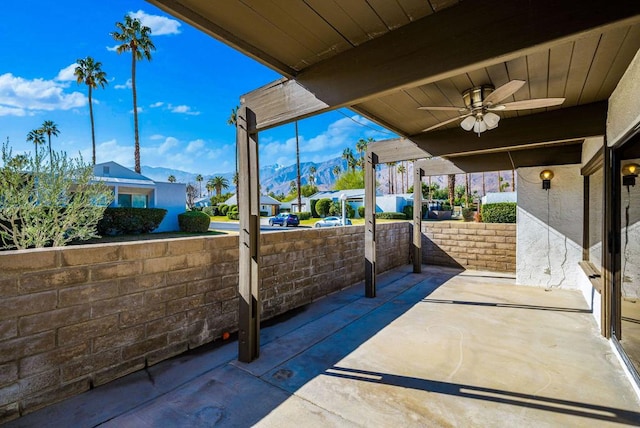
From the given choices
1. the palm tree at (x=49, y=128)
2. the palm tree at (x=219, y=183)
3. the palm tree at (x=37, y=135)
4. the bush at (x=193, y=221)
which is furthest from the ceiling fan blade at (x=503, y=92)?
the palm tree at (x=219, y=183)

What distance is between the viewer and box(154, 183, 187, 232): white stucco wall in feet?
53.4

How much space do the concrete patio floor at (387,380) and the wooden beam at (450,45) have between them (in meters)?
2.16

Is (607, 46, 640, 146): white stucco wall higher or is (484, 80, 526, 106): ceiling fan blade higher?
(484, 80, 526, 106): ceiling fan blade

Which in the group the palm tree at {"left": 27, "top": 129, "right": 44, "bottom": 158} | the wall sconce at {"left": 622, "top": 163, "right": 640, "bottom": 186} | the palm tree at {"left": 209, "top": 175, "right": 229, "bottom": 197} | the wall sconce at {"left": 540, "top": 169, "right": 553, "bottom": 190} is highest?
the palm tree at {"left": 27, "top": 129, "right": 44, "bottom": 158}

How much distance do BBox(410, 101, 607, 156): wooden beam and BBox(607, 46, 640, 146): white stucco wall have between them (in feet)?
0.67

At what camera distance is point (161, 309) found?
9.01ft

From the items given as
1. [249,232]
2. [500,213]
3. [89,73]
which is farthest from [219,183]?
[249,232]

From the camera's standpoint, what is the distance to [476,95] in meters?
3.05

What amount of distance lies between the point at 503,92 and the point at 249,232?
2624 millimetres

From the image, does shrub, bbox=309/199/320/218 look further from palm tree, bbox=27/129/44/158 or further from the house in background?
palm tree, bbox=27/129/44/158

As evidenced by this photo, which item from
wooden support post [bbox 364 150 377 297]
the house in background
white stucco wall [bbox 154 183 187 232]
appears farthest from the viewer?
white stucco wall [bbox 154 183 187 232]

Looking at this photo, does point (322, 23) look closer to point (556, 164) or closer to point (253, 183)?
point (253, 183)

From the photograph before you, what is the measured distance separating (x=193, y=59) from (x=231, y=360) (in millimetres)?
22548

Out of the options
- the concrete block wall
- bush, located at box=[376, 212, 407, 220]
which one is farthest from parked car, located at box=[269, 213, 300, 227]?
the concrete block wall
